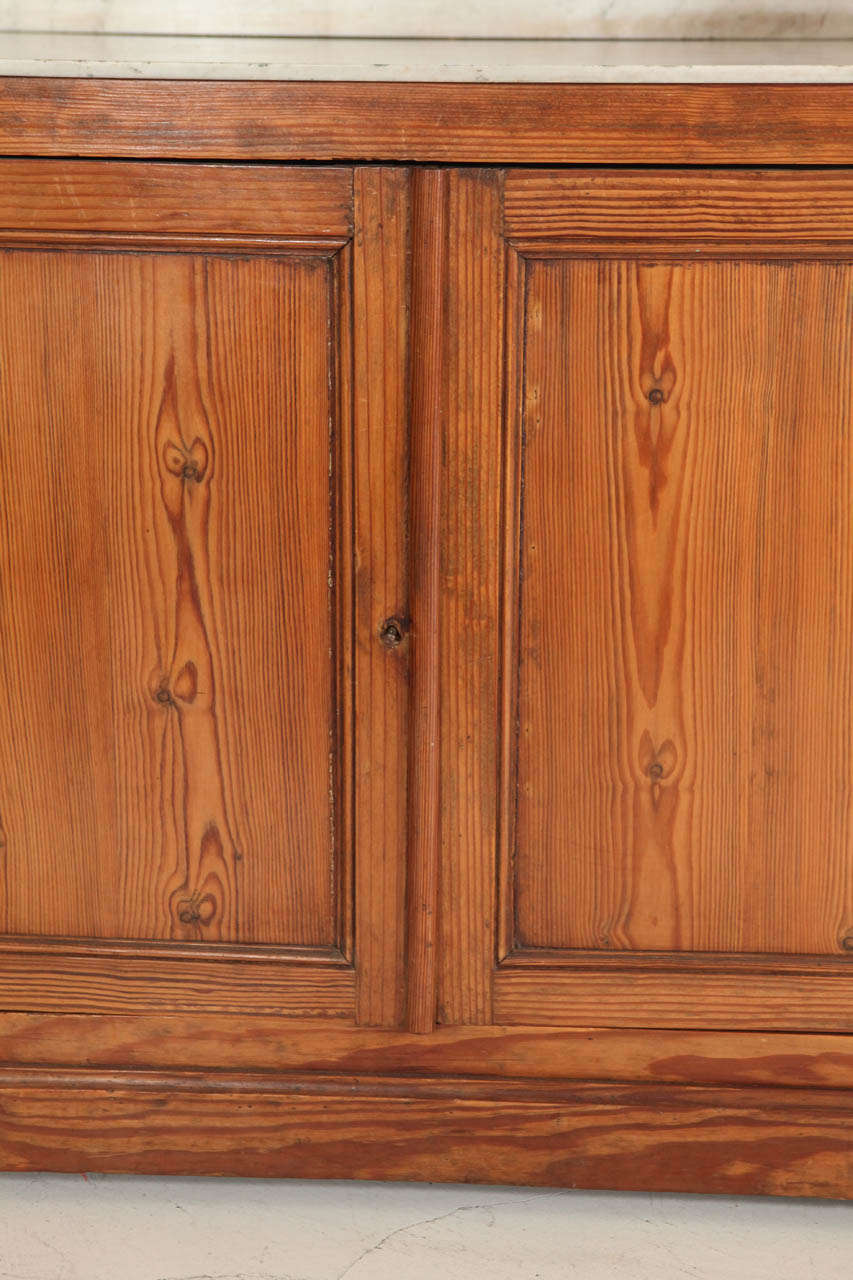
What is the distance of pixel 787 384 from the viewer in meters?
1.17

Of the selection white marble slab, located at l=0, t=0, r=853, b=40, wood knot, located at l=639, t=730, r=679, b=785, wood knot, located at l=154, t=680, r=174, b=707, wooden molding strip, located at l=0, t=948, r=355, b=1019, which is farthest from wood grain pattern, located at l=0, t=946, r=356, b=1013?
white marble slab, located at l=0, t=0, r=853, b=40

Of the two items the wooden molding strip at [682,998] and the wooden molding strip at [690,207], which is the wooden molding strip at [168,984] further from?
the wooden molding strip at [690,207]

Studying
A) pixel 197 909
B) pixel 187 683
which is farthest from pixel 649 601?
pixel 197 909

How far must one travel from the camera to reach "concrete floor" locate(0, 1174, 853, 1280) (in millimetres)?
1235

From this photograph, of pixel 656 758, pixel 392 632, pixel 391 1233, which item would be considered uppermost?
pixel 392 632

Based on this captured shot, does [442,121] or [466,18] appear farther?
[466,18]

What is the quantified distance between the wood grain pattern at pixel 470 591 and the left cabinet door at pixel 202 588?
0.17 feet

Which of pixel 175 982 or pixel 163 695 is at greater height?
pixel 163 695

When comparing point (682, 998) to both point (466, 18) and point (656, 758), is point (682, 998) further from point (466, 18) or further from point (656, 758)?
point (466, 18)

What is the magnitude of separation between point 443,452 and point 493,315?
0.48 feet

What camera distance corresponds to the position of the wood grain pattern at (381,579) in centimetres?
116

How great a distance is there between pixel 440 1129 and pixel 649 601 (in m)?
0.64

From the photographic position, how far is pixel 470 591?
4.01 feet

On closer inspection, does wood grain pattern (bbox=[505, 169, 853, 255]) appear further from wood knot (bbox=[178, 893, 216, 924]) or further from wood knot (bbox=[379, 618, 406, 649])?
wood knot (bbox=[178, 893, 216, 924])
